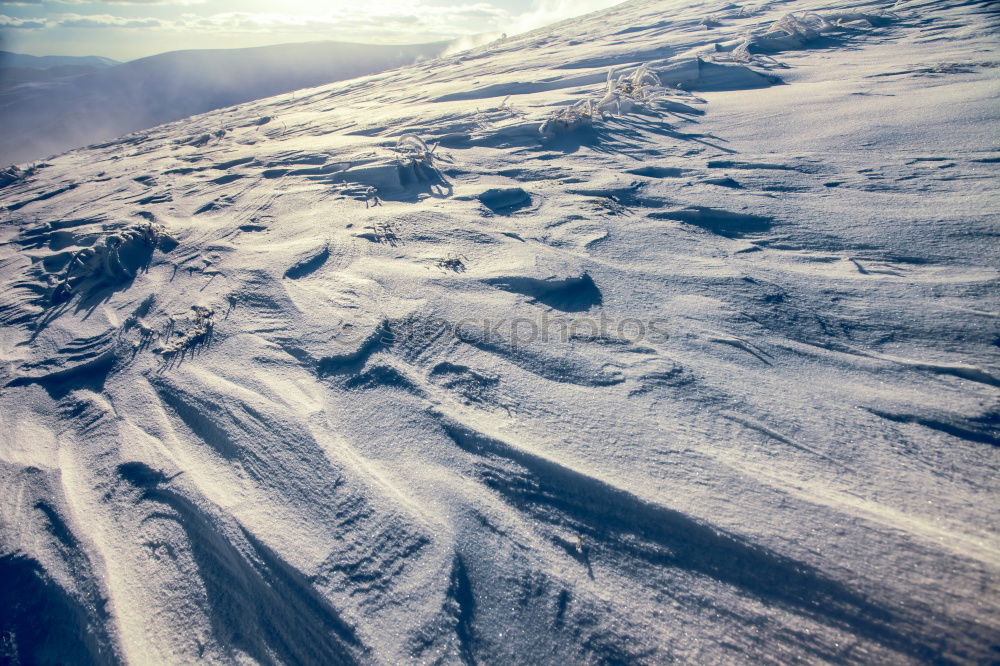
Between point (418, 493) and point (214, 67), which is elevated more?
point (214, 67)

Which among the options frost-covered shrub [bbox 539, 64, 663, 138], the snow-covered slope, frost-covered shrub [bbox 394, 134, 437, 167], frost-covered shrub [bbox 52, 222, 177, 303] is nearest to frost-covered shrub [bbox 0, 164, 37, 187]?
the snow-covered slope

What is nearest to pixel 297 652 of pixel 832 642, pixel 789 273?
pixel 832 642

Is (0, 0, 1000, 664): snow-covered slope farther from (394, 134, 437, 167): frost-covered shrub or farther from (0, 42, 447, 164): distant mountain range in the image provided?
(0, 42, 447, 164): distant mountain range

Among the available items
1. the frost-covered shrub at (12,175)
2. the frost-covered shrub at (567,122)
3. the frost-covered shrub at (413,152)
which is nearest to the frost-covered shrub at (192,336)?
the frost-covered shrub at (413,152)

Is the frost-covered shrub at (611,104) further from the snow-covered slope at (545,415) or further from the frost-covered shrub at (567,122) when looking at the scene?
the snow-covered slope at (545,415)

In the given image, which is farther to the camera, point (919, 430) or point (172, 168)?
point (172, 168)

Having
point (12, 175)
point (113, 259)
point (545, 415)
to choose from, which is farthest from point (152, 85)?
point (545, 415)

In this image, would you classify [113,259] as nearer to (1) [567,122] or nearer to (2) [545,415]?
(2) [545,415]

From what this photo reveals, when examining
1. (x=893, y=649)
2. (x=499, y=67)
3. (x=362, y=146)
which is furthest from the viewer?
(x=499, y=67)

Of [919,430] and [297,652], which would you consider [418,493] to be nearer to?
[297,652]
